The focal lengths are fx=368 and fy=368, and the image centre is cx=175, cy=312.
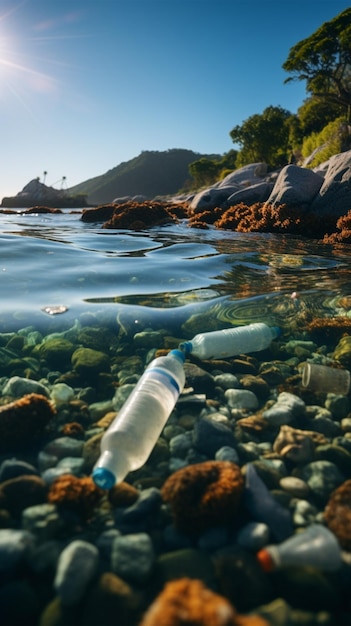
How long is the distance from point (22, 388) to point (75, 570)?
168cm

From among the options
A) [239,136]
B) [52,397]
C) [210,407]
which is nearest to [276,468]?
[210,407]

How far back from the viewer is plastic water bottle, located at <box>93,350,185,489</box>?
6.37 feet

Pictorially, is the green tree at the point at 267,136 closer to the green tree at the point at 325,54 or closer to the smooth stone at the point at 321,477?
the green tree at the point at 325,54

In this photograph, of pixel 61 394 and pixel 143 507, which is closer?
pixel 143 507

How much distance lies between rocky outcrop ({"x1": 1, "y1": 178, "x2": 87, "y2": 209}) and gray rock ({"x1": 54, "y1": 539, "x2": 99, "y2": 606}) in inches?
3050

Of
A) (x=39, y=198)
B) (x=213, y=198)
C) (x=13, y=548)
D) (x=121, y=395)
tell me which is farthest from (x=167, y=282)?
(x=39, y=198)

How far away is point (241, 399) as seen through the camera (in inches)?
110

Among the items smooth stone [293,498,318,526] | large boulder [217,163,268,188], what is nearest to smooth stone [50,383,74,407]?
smooth stone [293,498,318,526]

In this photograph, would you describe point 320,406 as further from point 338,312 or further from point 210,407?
point 338,312

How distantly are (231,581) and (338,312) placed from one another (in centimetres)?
373

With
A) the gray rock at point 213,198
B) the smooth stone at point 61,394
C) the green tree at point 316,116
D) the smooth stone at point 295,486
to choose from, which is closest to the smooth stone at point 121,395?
the smooth stone at point 61,394

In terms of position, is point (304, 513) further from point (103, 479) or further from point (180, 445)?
point (103, 479)

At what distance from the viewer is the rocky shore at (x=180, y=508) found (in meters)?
1.36

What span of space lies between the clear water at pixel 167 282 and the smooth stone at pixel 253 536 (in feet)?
8.56
